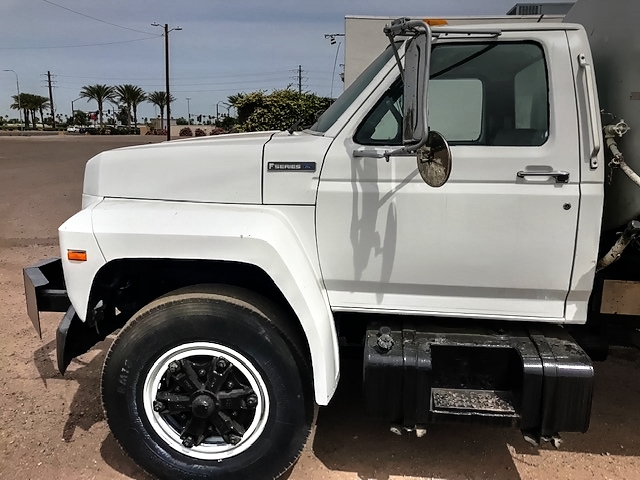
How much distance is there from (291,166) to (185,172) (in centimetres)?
57

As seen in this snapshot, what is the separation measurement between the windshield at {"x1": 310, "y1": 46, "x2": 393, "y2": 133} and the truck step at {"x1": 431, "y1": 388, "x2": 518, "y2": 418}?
1.48 meters

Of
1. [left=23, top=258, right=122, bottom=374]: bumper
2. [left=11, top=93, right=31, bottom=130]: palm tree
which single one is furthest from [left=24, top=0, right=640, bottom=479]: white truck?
[left=11, top=93, right=31, bottom=130]: palm tree

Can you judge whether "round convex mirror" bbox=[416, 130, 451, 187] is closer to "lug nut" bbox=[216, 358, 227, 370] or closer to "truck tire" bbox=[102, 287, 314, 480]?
"truck tire" bbox=[102, 287, 314, 480]

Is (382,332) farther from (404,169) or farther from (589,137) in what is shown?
(589,137)

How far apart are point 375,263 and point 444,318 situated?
0.55 metres

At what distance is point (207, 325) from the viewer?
268 cm

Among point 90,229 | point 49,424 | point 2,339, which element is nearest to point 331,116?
point 90,229

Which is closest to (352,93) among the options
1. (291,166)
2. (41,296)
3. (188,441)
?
(291,166)

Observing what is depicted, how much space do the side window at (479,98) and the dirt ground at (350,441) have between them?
1.52 meters

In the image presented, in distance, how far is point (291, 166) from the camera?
2.75m

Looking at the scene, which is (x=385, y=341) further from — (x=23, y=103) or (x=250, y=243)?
(x=23, y=103)

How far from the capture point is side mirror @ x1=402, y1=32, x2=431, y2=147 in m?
2.20

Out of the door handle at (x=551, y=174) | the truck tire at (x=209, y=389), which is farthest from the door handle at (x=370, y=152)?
the truck tire at (x=209, y=389)

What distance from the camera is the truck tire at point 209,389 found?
8.81 feet
